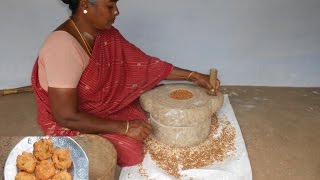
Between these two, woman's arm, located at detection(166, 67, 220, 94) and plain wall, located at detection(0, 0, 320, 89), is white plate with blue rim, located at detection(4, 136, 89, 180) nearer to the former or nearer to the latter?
woman's arm, located at detection(166, 67, 220, 94)

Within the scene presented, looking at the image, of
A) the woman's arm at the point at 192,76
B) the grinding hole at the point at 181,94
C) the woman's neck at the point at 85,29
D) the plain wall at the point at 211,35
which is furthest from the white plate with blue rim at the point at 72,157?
the plain wall at the point at 211,35

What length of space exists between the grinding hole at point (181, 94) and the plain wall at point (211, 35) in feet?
3.98

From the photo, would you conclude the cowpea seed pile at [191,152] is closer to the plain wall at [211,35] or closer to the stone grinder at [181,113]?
the stone grinder at [181,113]

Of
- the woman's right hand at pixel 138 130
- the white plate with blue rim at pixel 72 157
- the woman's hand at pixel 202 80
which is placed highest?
the woman's hand at pixel 202 80

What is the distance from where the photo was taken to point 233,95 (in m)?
4.03

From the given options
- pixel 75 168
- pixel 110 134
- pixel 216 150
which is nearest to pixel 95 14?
pixel 110 134

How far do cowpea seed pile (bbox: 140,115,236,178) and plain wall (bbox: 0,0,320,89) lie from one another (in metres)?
1.34

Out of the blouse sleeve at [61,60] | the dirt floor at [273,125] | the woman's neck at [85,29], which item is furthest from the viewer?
the dirt floor at [273,125]

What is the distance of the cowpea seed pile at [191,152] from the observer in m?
2.59

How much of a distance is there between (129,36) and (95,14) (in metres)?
1.57

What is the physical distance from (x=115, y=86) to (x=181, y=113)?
493mm

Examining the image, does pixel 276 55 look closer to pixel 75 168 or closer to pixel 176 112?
pixel 176 112

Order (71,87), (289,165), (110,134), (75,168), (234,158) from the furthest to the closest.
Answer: (289,165)
(234,158)
(110,134)
(71,87)
(75,168)

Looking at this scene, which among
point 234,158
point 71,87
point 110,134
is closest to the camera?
point 71,87
